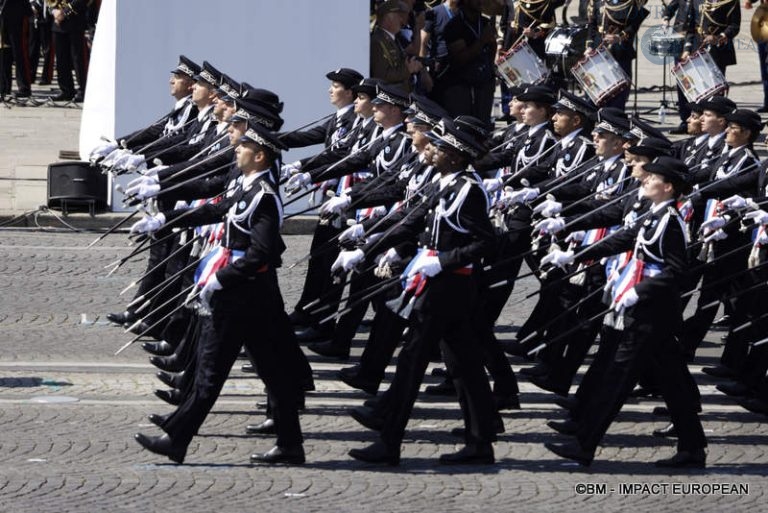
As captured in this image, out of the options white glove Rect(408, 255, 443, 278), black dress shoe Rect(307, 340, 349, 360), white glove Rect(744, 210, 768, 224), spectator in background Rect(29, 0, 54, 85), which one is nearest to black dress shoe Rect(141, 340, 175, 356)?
black dress shoe Rect(307, 340, 349, 360)

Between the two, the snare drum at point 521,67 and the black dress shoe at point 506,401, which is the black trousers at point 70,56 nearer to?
the snare drum at point 521,67

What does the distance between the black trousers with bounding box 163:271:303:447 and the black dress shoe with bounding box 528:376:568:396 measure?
89.3 inches

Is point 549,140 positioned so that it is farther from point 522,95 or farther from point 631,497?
point 631,497

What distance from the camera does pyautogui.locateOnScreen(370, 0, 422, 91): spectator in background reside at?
18625 millimetres

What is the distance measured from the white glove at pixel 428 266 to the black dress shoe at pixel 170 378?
195cm

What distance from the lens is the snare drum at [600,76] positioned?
1669 cm

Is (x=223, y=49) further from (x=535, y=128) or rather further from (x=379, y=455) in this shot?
(x=379, y=455)

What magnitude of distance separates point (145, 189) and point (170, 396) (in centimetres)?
127

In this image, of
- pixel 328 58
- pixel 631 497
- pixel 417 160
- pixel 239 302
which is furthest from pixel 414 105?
pixel 328 58

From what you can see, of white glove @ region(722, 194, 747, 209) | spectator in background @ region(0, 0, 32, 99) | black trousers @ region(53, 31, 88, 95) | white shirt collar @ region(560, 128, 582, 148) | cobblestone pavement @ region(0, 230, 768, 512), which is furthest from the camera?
spectator in background @ region(0, 0, 32, 99)

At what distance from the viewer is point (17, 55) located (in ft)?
82.6

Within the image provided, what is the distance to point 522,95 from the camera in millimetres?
13617

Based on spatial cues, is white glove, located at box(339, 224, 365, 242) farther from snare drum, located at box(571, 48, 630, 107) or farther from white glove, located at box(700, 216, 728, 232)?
snare drum, located at box(571, 48, 630, 107)

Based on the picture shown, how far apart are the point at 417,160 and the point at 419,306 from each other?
2160mm
